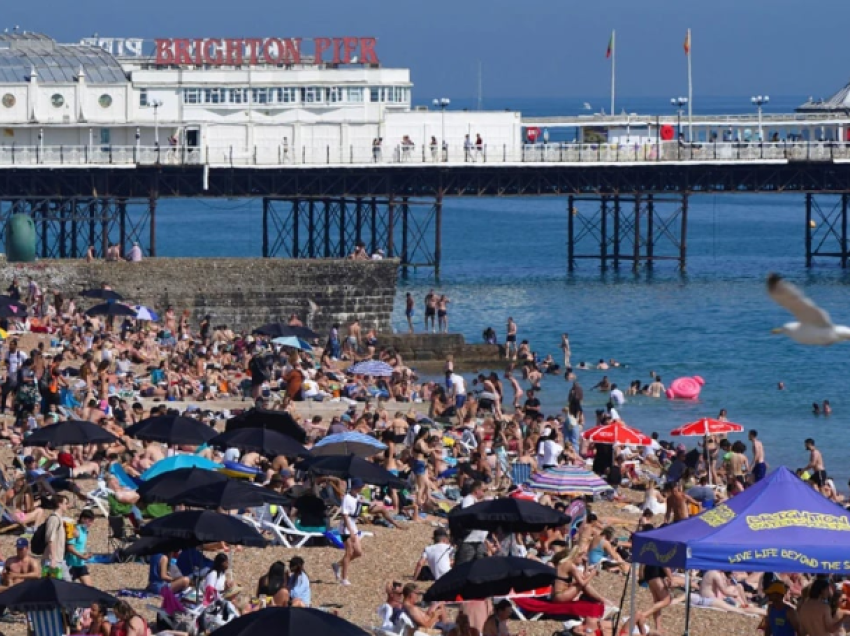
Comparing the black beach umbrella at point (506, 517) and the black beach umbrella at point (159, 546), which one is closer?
the black beach umbrella at point (159, 546)

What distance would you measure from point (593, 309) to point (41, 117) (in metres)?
18.7

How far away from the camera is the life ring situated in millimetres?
21359

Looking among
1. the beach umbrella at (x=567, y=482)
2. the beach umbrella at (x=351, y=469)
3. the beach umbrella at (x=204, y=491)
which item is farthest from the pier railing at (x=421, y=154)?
the beach umbrella at (x=204, y=491)

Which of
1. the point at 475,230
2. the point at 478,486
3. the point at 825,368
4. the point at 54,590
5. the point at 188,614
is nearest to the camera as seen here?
the point at 54,590

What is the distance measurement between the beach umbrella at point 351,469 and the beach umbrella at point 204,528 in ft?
12.3

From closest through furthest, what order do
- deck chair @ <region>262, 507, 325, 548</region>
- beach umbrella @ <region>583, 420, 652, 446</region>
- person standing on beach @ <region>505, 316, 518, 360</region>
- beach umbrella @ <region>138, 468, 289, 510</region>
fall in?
beach umbrella @ <region>138, 468, 289, 510</region> → deck chair @ <region>262, 507, 325, 548</region> → beach umbrella @ <region>583, 420, 652, 446</region> → person standing on beach @ <region>505, 316, 518, 360</region>

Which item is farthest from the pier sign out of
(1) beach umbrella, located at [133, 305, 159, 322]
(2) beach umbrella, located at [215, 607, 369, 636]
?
(2) beach umbrella, located at [215, 607, 369, 636]

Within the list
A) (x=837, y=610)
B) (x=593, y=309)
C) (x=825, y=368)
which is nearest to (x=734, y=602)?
(x=837, y=610)

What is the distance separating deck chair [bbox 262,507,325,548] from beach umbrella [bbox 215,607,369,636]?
6443 mm

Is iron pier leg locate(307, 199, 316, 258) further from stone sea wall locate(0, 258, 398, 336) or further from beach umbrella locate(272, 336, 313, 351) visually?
beach umbrella locate(272, 336, 313, 351)

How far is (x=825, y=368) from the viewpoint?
50469mm

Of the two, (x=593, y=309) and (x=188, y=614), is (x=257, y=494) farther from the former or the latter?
(x=593, y=309)

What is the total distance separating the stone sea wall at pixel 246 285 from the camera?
139 ft

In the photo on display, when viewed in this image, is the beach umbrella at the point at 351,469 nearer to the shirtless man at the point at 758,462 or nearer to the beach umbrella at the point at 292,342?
the shirtless man at the point at 758,462
